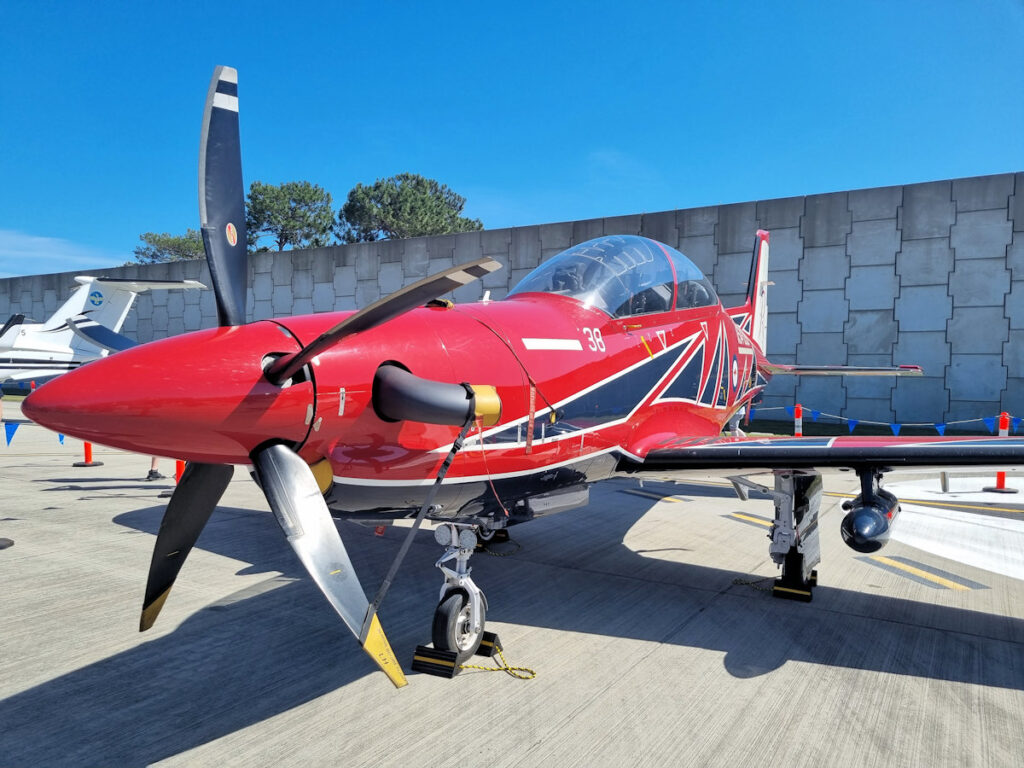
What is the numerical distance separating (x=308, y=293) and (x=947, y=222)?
21861 mm

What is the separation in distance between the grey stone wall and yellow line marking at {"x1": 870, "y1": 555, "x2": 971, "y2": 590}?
11857 millimetres

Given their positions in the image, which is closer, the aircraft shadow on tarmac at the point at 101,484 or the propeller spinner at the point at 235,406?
the propeller spinner at the point at 235,406

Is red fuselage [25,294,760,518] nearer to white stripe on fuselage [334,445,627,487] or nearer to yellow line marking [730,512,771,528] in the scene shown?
white stripe on fuselage [334,445,627,487]

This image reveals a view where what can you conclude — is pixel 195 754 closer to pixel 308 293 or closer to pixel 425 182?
pixel 308 293

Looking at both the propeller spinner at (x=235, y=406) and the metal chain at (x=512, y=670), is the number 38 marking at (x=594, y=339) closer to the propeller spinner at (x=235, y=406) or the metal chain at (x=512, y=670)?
the propeller spinner at (x=235, y=406)

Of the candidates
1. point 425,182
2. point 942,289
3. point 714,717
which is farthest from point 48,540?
point 425,182

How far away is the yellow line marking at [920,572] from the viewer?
5.61m

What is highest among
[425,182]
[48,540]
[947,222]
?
[425,182]

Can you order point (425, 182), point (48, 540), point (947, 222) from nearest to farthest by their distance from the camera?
point (48, 540)
point (947, 222)
point (425, 182)

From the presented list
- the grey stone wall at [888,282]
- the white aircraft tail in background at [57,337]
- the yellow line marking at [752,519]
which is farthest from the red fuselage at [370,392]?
the white aircraft tail in background at [57,337]

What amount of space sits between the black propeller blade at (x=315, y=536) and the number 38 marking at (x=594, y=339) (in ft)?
7.46

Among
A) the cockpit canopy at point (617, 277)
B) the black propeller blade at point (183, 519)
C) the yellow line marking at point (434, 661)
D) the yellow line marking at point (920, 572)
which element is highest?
the cockpit canopy at point (617, 277)

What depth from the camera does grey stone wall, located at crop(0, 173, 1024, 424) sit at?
620 inches

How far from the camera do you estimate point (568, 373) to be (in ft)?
13.4
